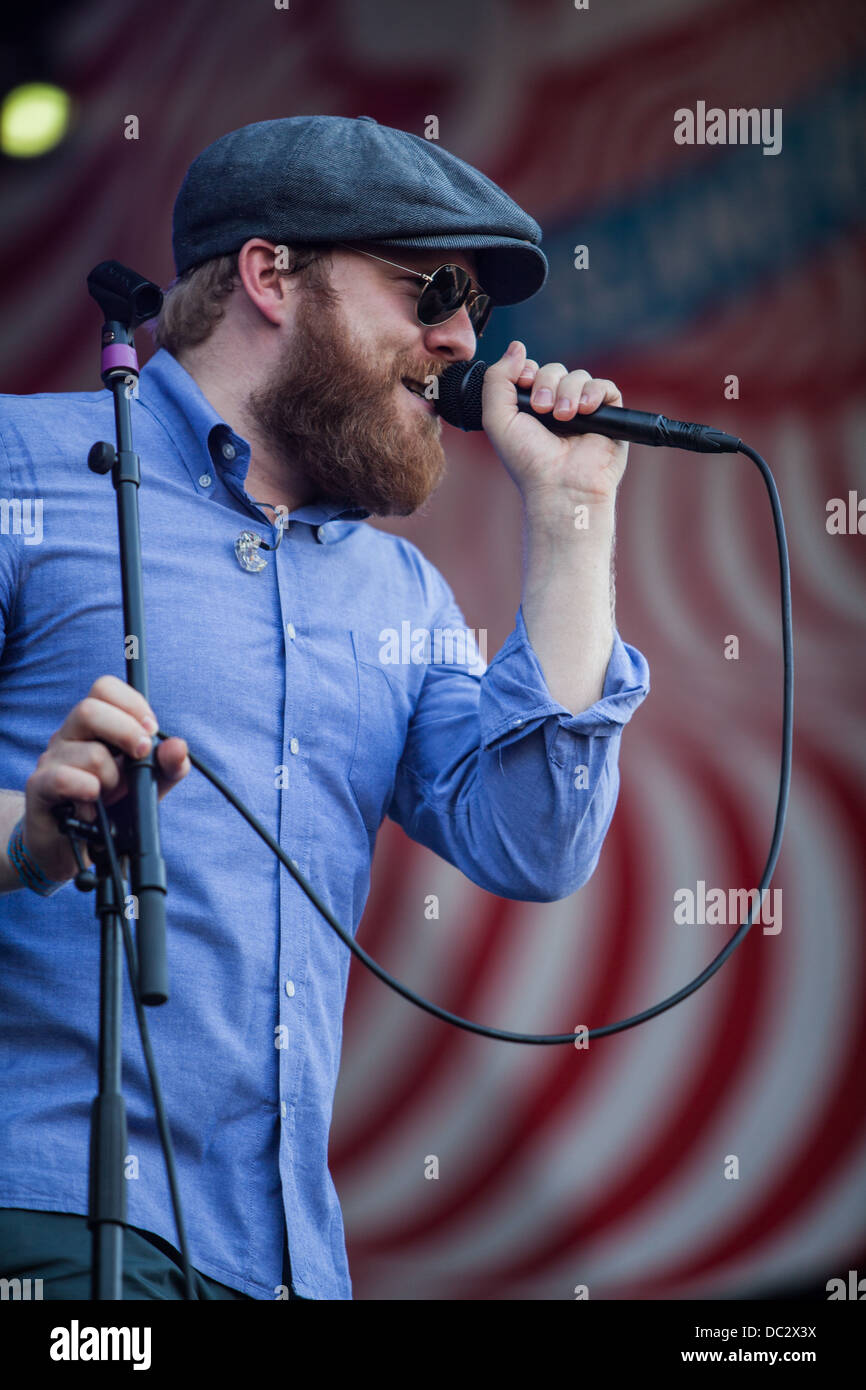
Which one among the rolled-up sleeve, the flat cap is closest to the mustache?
the flat cap

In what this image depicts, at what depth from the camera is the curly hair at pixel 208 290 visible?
1.94m

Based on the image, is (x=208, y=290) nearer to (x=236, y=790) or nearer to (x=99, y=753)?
(x=236, y=790)

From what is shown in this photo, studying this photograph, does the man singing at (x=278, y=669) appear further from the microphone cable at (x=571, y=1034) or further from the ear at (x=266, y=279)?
the microphone cable at (x=571, y=1034)

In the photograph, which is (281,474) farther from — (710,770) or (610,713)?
(710,770)

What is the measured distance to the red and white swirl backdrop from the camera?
2498 mm

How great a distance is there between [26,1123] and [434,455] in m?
1.01

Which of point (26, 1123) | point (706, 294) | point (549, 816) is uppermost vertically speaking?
point (706, 294)

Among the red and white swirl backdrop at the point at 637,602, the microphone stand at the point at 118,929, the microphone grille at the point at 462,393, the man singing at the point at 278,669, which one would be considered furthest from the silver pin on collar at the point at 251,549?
the red and white swirl backdrop at the point at 637,602

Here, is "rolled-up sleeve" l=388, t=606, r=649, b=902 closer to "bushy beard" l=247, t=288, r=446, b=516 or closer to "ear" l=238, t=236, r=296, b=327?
"bushy beard" l=247, t=288, r=446, b=516

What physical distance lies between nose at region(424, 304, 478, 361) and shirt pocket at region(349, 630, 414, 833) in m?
0.40

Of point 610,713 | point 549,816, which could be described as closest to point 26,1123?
point 549,816

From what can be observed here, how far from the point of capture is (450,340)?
74.1 inches
